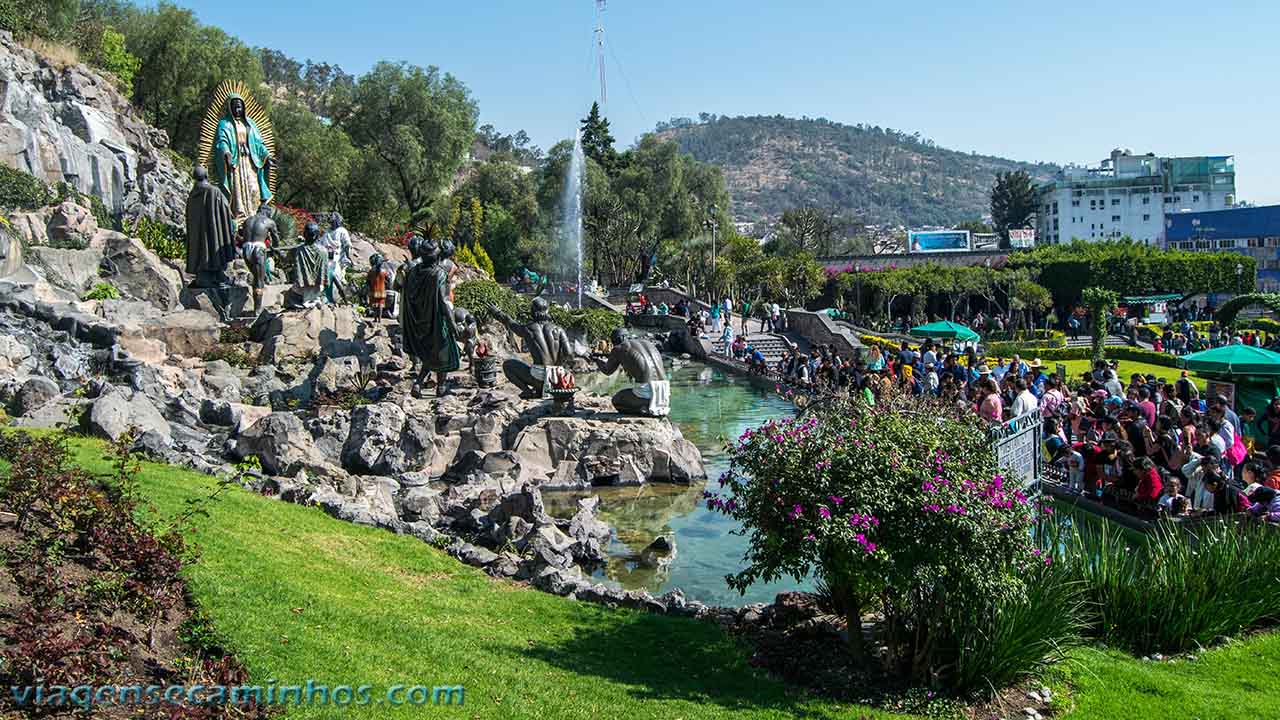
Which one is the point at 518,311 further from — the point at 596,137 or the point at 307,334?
the point at 596,137

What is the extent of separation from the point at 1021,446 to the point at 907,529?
2.81 m

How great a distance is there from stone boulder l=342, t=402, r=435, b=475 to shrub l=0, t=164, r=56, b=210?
14.4 metres

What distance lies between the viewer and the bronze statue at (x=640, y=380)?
17234 mm

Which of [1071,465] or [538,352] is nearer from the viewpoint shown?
[1071,465]

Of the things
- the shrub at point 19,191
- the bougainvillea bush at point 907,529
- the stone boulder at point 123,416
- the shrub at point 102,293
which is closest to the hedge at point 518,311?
the shrub at point 102,293

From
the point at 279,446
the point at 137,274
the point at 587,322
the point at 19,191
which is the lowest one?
the point at 279,446

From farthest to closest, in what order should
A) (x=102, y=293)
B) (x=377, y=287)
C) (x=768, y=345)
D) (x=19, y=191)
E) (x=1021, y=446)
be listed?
(x=768, y=345) < (x=377, y=287) < (x=19, y=191) < (x=102, y=293) < (x=1021, y=446)

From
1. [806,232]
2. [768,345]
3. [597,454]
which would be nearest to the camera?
[597,454]

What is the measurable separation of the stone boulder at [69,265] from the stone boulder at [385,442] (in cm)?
1056

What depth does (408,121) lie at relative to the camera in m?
47.9

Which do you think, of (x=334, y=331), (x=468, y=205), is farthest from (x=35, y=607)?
(x=468, y=205)

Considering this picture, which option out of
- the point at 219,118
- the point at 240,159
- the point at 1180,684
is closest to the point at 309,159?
the point at 219,118

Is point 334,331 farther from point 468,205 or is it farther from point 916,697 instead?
point 468,205

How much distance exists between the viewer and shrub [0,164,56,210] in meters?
23.7
